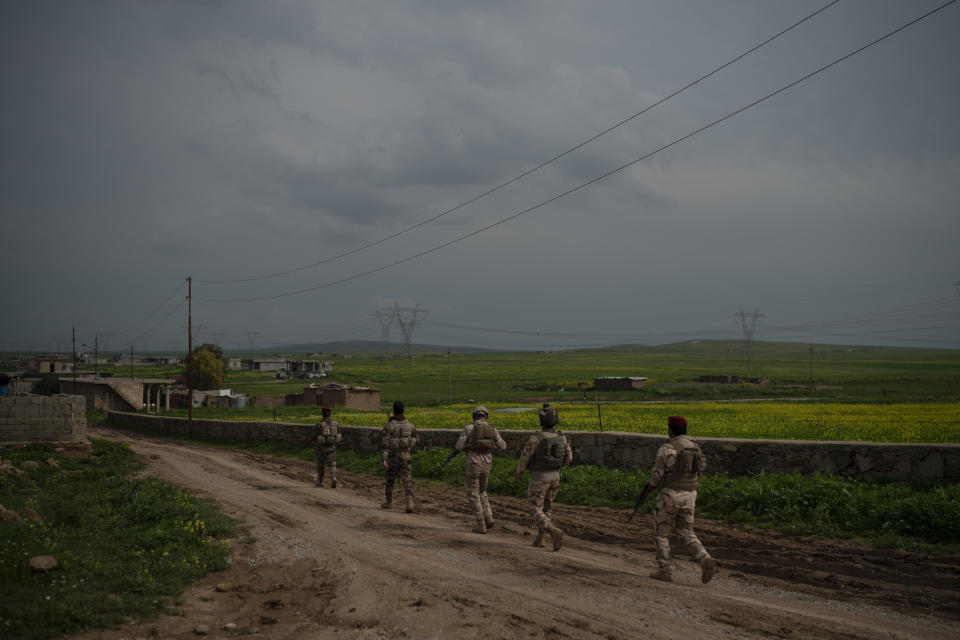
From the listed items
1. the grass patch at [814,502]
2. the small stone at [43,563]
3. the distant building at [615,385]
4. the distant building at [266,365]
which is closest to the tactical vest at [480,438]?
the grass patch at [814,502]

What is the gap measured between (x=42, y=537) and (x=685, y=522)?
8778mm

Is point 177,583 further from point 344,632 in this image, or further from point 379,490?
Answer: point 379,490

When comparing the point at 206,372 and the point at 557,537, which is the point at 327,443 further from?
the point at 206,372

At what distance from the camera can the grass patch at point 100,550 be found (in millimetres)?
6062

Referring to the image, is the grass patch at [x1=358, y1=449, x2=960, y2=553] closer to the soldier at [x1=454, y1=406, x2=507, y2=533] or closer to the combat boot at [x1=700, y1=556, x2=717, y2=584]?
the soldier at [x1=454, y1=406, x2=507, y2=533]

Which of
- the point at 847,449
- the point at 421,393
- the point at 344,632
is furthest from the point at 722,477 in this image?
the point at 421,393

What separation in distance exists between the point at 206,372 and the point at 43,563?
9191 cm

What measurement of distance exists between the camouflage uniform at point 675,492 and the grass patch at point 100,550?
591 cm

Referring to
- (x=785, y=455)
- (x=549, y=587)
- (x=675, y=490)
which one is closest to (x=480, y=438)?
(x=549, y=587)

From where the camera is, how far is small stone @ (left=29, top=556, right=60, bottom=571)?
22.9 ft

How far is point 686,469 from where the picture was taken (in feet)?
25.8

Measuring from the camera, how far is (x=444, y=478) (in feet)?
54.1

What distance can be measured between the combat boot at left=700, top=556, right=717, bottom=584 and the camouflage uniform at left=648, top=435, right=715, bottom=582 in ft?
1.30

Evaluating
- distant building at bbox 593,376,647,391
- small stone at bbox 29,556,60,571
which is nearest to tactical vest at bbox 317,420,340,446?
small stone at bbox 29,556,60,571
